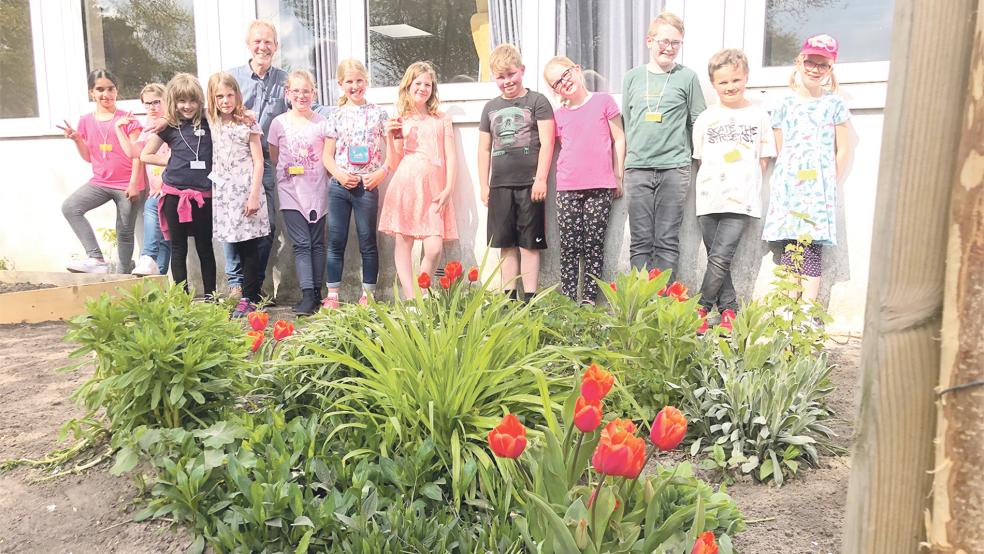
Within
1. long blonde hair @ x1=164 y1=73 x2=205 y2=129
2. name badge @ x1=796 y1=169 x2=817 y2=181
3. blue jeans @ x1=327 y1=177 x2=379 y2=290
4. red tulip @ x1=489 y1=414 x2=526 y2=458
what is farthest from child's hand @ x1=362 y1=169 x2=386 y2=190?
red tulip @ x1=489 y1=414 x2=526 y2=458

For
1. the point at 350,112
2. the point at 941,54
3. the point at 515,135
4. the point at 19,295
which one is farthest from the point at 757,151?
the point at 19,295

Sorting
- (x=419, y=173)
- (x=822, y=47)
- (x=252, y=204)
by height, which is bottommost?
(x=252, y=204)

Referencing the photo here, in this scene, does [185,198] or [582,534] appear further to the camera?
[185,198]

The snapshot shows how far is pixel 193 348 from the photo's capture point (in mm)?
2139

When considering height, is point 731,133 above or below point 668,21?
below

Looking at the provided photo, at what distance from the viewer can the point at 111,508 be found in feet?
6.53

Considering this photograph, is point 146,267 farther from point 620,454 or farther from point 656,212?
point 620,454

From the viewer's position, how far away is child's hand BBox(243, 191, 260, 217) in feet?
16.9

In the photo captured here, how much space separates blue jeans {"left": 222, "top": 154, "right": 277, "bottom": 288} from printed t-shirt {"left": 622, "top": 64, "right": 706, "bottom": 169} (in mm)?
2980

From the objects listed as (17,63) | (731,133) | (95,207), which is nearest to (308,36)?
(95,207)

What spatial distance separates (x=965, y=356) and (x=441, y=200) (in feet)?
14.2

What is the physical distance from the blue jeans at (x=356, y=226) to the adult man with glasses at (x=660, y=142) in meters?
1.99

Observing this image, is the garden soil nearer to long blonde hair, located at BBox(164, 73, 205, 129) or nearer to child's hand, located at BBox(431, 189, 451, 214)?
child's hand, located at BBox(431, 189, 451, 214)

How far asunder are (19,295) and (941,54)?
5.46 m
